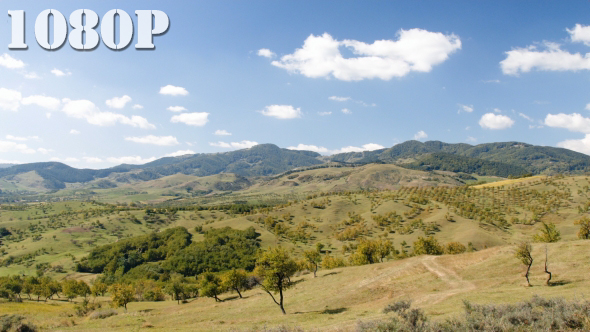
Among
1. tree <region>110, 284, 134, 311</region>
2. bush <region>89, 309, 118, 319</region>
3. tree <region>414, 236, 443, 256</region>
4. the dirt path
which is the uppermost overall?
the dirt path

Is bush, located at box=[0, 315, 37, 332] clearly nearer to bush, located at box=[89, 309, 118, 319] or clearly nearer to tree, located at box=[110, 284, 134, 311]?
bush, located at box=[89, 309, 118, 319]

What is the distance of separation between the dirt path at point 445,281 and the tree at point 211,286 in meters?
49.0

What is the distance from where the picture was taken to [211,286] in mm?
73938

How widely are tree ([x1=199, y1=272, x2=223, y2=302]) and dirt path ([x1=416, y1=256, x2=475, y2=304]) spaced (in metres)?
49.0

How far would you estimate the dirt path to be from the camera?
1650 inches

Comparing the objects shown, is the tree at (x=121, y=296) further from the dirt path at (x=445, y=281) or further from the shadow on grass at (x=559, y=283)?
the shadow on grass at (x=559, y=283)

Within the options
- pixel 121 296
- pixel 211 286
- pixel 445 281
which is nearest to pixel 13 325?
pixel 121 296

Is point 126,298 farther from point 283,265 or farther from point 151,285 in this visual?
point 283,265

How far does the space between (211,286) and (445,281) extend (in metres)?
52.4

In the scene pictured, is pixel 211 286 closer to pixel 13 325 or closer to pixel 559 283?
pixel 13 325

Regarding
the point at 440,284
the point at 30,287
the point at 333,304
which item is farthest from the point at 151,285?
the point at 440,284

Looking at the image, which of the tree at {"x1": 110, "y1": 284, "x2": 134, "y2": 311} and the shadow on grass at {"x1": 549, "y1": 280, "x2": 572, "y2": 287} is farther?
the tree at {"x1": 110, "y1": 284, "x2": 134, "y2": 311}

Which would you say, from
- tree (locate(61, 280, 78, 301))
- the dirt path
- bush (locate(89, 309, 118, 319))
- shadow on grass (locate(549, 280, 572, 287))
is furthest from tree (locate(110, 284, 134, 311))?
shadow on grass (locate(549, 280, 572, 287))

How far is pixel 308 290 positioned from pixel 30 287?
9288 cm
